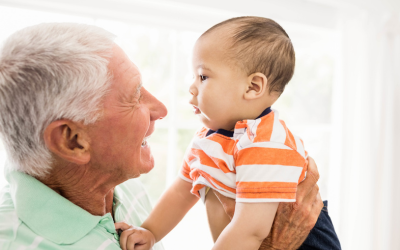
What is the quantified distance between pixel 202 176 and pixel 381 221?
2380mm

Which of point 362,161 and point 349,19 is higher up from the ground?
point 349,19

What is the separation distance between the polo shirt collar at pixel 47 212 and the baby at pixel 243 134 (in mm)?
165

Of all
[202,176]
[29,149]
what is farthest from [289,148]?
[29,149]

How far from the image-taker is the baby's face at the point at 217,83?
1.03 m

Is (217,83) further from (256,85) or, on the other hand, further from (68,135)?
(68,135)

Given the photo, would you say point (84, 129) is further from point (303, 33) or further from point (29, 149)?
point (303, 33)

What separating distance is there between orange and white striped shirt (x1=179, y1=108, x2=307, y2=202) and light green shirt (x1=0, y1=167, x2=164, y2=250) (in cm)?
34

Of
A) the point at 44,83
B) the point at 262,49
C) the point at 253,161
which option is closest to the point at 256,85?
the point at 262,49

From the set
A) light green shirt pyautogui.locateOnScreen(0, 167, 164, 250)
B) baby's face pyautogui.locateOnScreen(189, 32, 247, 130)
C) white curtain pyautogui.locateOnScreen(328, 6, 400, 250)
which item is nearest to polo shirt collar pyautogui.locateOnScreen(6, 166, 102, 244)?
light green shirt pyautogui.locateOnScreen(0, 167, 164, 250)

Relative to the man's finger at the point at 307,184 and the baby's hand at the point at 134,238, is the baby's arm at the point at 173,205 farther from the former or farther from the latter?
the man's finger at the point at 307,184

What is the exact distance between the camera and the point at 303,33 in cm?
296

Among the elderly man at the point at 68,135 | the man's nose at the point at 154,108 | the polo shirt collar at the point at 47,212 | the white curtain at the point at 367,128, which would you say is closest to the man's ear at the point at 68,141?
the elderly man at the point at 68,135

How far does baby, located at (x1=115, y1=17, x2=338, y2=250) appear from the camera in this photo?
94cm

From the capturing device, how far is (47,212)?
90cm
